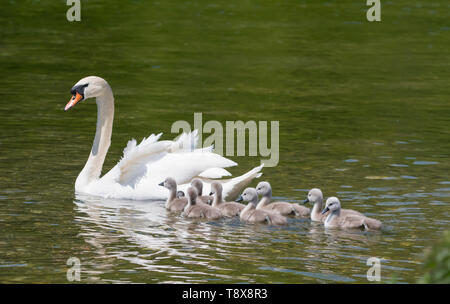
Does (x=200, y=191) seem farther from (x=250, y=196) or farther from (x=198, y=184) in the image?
(x=250, y=196)

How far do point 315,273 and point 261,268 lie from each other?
1.73 ft

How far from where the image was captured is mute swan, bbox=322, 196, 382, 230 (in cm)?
1128

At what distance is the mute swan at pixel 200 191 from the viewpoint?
12.9 m

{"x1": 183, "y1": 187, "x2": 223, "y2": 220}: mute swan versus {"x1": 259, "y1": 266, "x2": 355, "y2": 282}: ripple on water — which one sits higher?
{"x1": 183, "y1": 187, "x2": 223, "y2": 220}: mute swan

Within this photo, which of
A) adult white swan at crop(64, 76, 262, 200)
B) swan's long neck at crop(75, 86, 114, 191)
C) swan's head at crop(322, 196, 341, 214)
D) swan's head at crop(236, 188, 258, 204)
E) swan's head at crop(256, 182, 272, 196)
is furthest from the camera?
swan's long neck at crop(75, 86, 114, 191)

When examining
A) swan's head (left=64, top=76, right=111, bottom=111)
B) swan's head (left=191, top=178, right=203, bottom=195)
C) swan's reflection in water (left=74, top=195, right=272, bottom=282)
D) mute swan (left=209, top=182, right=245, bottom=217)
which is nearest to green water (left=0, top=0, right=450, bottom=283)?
swan's reflection in water (left=74, top=195, right=272, bottom=282)

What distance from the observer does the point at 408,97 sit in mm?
20984

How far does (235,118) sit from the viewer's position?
61.2 ft

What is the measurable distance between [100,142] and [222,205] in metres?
2.66

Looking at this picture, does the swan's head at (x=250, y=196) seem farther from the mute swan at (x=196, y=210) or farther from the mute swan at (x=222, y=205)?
the mute swan at (x=196, y=210)

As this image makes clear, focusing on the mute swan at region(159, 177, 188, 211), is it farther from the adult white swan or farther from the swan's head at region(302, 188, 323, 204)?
the swan's head at region(302, 188, 323, 204)

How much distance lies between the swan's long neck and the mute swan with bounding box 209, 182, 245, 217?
1825 millimetres
